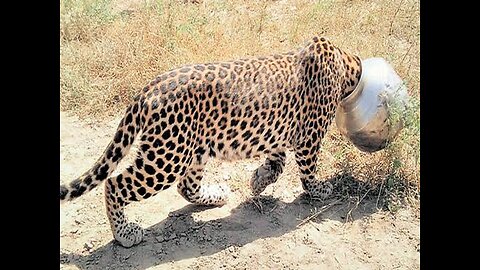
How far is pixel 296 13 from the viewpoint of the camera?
29.8 feet

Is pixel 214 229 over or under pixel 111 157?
under

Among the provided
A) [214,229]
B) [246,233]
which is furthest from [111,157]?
[246,233]

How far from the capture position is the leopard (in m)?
4.75

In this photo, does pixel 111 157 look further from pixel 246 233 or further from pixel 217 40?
pixel 217 40

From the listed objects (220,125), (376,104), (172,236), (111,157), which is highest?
(376,104)

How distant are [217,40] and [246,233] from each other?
3279 mm

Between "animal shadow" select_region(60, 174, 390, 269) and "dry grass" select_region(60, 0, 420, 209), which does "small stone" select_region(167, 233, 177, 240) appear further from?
"dry grass" select_region(60, 0, 420, 209)

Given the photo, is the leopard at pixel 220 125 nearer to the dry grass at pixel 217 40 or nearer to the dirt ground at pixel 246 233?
the dirt ground at pixel 246 233

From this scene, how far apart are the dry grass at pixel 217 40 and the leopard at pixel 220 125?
33.9 inches

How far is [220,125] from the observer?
16.5 ft

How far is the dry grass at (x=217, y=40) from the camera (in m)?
6.56

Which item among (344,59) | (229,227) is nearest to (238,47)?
(344,59)

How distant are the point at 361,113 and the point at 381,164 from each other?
26.8 inches
